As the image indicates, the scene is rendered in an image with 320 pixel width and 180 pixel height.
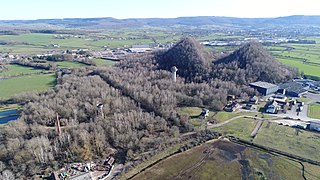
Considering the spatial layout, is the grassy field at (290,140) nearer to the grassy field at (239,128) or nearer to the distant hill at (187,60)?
the grassy field at (239,128)

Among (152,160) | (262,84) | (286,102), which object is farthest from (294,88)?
(152,160)

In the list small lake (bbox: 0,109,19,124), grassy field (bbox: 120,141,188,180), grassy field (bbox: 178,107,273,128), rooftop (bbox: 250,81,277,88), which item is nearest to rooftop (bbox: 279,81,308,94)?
rooftop (bbox: 250,81,277,88)

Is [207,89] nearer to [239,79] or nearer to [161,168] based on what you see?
[239,79]

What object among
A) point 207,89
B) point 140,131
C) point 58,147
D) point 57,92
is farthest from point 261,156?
point 57,92

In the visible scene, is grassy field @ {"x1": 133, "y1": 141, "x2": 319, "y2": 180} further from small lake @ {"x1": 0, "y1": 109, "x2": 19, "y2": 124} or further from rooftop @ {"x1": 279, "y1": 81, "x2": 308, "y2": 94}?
rooftop @ {"x1": 279, "y1": 81, "x2": 308, "y2": 94}

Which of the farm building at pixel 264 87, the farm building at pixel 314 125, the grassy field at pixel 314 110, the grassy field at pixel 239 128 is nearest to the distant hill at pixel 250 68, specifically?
the farm building at pixel 264 87

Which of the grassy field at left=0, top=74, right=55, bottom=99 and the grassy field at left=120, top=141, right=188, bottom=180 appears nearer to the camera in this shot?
the grassy field at left=120, top=141, right=188, bottom=180
